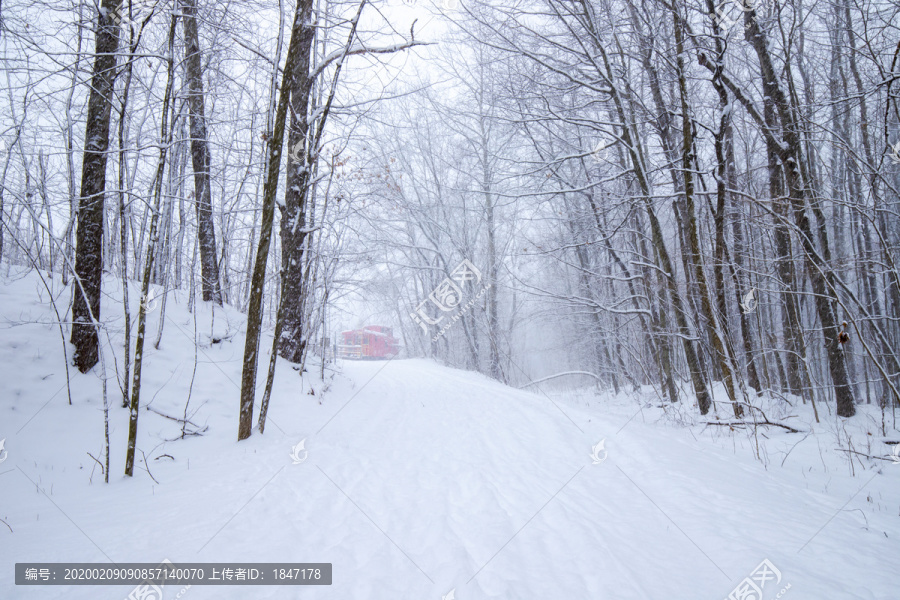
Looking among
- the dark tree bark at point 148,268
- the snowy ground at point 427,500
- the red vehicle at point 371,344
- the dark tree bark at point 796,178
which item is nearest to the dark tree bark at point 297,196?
the dark tree bark at point 148,268

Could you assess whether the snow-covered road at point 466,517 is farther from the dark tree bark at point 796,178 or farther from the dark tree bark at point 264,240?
the dark tree bark at point 796,178

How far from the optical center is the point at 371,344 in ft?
82.9

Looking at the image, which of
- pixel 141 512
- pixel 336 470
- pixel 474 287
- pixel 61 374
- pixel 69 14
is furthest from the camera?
pixel 474 287

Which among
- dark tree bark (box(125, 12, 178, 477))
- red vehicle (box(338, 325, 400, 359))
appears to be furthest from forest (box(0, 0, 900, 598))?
red vehicle (box(338, 325, 400, 359))

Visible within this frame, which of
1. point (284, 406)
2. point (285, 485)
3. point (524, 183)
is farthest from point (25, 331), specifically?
point (524, 183)

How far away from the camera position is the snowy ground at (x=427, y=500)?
1.65 metres

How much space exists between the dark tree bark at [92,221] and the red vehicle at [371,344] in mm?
19703

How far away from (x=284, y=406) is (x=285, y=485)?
2.45m

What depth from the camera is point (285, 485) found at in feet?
8.95

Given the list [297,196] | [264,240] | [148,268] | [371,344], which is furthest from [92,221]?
[371,344]

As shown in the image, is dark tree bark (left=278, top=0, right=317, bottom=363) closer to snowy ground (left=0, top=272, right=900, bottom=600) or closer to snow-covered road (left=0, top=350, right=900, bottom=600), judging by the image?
snowy ground (left=0, top=272, right=900, bottom=600)

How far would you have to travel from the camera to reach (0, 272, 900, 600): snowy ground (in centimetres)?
165

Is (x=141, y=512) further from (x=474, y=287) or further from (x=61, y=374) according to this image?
(x=474, y=287)

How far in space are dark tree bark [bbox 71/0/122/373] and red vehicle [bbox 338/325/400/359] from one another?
19703mm
